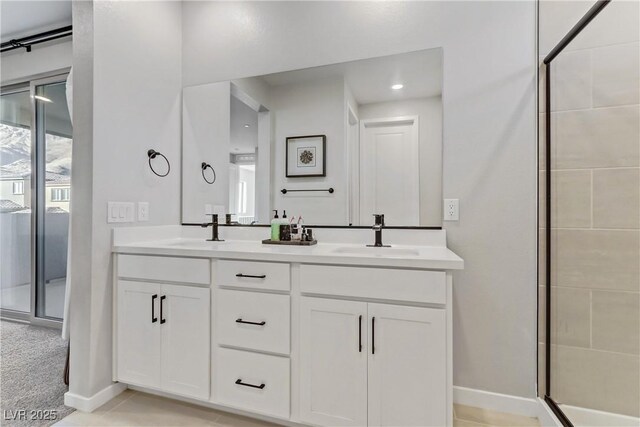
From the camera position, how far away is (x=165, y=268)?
5.71 feet

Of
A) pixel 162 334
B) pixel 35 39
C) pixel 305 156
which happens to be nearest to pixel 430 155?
pixel 305 156

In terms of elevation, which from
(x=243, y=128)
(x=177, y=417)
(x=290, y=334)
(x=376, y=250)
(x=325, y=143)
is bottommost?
(x=177, y=417)

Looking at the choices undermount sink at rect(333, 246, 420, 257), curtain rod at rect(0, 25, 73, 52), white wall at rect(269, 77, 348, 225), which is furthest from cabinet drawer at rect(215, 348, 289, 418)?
curtain rod at rect(0, 25, 73, 52)

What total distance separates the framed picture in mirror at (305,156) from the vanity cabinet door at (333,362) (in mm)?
921

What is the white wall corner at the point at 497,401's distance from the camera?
168 cm

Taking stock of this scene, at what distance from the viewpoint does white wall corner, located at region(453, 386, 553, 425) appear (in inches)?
66.2

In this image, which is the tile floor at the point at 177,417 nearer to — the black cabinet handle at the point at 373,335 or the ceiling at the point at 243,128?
the black cabinet handle at the point at 373,335

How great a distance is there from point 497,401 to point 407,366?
0.79m

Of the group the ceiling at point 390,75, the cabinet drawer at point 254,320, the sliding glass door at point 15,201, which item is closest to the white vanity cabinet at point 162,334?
the cabinet drawer at point 254,320

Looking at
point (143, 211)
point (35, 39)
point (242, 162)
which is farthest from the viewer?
point (35, 39)

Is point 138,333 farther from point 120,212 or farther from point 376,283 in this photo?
point 376,283

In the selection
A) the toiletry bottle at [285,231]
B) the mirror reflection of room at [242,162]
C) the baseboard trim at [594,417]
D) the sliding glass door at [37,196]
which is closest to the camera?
the baseboard trim at [594,417]

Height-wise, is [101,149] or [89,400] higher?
[101,149]

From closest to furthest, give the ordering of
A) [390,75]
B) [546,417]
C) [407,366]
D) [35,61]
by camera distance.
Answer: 1. [407,366]
2. [546,417]
3. [390,75]
4. [35,61]
